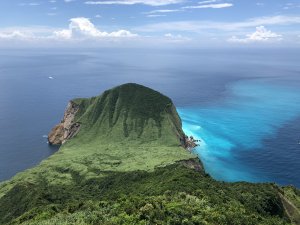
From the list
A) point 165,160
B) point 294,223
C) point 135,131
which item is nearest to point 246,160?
point 165,160

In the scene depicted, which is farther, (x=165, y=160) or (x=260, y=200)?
(x=165, y=160)

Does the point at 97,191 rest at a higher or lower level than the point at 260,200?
lower

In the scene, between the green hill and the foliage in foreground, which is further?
the green hill

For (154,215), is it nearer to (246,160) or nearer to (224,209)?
(224,209)

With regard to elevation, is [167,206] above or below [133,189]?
above

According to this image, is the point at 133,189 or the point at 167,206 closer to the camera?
the point at 167,206

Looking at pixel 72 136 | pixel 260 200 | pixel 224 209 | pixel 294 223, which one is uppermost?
pixel 224 209

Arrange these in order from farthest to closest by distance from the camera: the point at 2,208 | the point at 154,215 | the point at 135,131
Answer: the point at 135,131
the point at 2,208
the point at 154,215

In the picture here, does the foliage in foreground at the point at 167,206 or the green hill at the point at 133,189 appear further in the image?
the green hill at the point at 133,189
